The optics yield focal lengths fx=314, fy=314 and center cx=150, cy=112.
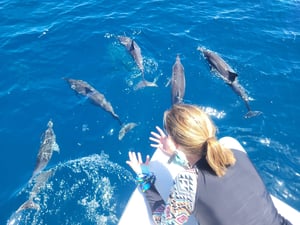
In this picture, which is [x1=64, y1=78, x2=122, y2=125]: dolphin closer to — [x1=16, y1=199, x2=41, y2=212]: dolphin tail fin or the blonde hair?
[x1=16, y1=199, x2=41, y2=212]: dolphin tail fin

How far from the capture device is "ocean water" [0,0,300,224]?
26.6 ft

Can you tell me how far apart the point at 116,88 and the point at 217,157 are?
7.10 m

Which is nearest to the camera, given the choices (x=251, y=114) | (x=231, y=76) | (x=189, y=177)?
(x=189, y=177)

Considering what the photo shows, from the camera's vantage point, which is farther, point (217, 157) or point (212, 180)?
point (212, 180)

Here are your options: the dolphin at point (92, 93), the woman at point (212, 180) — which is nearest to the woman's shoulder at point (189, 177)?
the woman at point (212, 180)

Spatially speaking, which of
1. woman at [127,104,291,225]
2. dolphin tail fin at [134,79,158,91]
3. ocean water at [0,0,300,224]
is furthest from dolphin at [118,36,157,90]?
woman at [127,104,291,225]

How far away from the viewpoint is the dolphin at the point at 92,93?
976cm

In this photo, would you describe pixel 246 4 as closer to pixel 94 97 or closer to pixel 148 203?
pixel 94 97

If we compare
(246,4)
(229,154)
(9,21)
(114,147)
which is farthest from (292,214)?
(9,21)

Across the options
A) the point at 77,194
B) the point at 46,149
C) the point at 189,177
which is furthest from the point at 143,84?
the point at 189,177

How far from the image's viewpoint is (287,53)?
1229cm

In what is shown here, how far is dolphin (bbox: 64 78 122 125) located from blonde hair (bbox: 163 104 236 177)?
17.7 ft

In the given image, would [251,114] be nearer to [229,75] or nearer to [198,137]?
[229,75]

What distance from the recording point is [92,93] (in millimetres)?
10055
